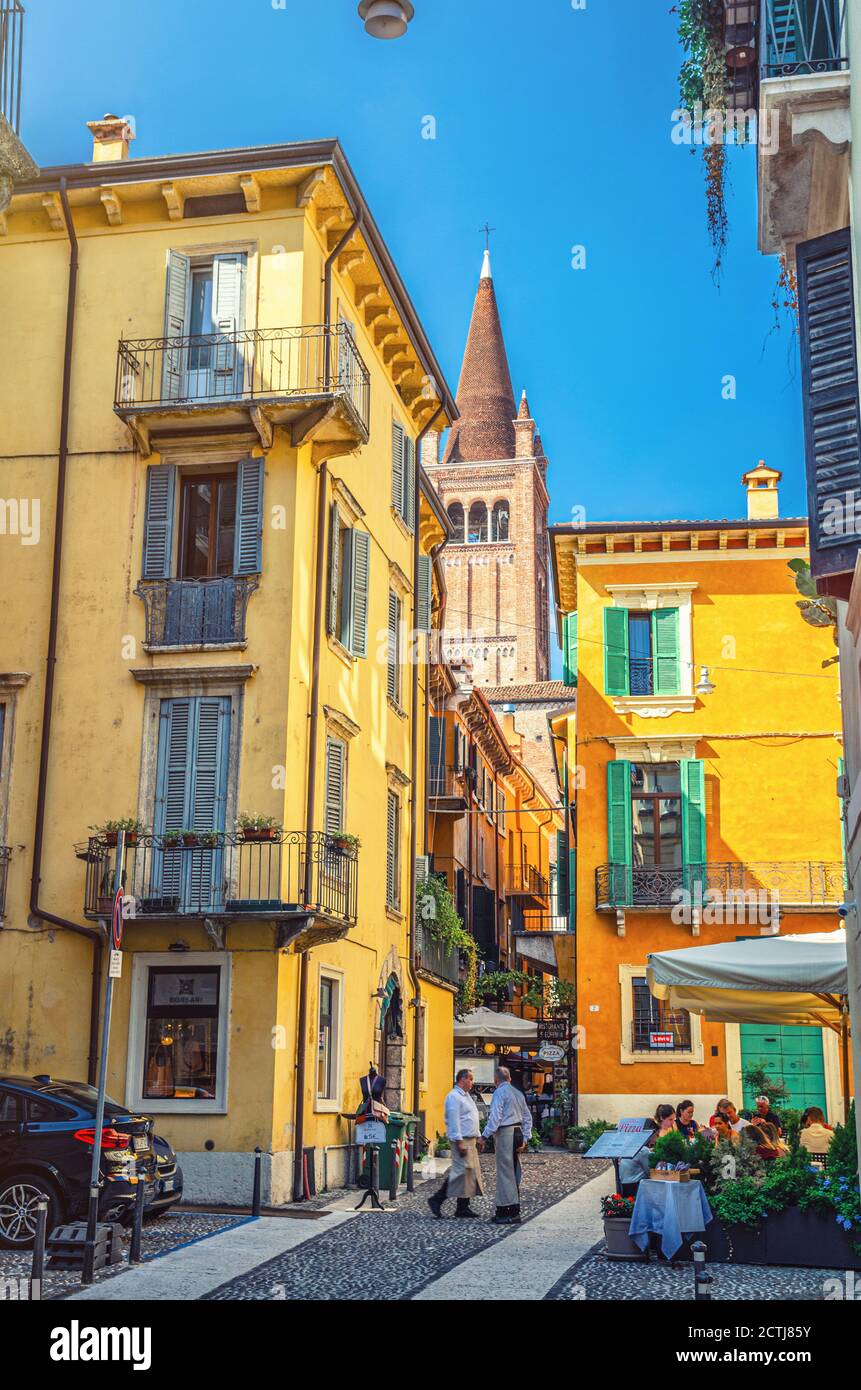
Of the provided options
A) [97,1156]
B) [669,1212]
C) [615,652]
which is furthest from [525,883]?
[97,1156]

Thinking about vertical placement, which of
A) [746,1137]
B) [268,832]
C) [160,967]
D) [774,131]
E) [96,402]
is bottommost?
[746,1137]

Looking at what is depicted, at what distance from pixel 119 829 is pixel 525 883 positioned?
36.8 m

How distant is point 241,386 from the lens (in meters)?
20.4

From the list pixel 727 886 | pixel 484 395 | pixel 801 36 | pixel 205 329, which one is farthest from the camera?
pixel 484 395

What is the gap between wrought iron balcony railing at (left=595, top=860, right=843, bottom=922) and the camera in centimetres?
3050

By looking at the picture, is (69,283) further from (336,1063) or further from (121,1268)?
(121,1268)

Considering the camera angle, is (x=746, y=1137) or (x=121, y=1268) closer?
(x=121, y=1268)

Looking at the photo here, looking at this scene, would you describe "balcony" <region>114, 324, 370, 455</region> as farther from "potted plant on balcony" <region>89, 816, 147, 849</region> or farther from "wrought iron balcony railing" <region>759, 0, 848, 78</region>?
"wrought iron balcony railing" <region>759, 0, 848, 78</region>

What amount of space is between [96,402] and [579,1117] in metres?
16.7

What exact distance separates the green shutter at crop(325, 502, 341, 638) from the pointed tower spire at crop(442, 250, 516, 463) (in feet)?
252

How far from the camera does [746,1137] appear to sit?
1391 centimetres

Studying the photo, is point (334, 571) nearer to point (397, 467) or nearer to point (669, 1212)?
point (397, 467)

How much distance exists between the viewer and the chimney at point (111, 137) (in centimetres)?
2331

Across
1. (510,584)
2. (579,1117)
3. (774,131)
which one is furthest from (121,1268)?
(510,584)
